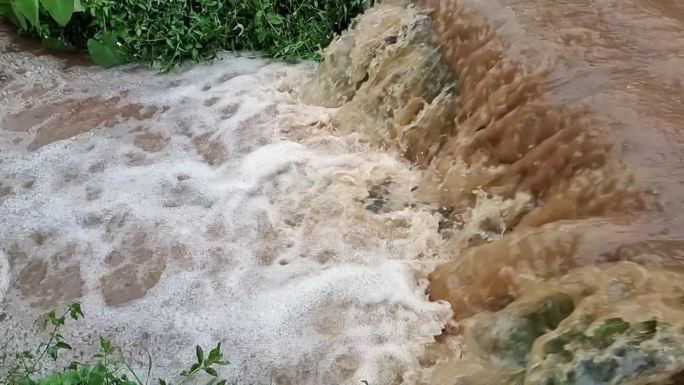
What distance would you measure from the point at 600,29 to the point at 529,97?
44 centimetres

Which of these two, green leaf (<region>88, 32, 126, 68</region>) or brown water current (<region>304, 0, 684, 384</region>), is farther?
green leaf (<region>88, 32, 126, 68</region>)

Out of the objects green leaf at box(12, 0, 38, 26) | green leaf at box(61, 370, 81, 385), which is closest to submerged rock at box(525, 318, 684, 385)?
green leaf at box(61, 370, 81, 385)

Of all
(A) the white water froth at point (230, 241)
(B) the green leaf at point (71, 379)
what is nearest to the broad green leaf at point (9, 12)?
(A) the white water froth at point (230, 241)

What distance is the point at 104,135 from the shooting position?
147 inches

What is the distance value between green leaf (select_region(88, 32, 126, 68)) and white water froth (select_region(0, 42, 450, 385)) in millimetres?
280

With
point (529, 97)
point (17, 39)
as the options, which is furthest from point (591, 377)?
point (17, 39)

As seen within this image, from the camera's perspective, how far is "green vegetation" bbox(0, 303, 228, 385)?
1990 millimetres

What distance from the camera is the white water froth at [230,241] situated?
8.31 feet

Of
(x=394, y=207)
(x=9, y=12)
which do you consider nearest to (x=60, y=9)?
(x=9, y=12)

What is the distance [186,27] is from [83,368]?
255 cm

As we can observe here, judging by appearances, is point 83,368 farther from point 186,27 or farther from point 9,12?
point 9,12

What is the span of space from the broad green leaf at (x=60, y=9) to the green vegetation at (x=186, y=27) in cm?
11

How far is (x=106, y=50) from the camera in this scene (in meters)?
4.19

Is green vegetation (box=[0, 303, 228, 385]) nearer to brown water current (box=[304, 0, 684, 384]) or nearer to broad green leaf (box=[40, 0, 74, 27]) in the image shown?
brown water current (box=[304, 0, 684, 384])
